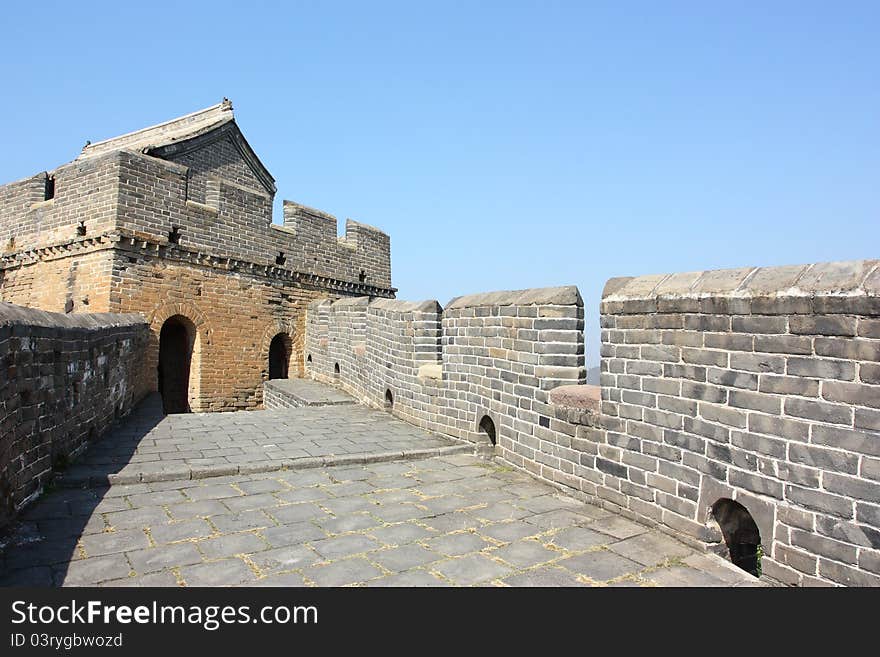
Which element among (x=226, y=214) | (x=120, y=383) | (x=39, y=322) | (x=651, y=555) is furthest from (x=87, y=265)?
(x=651, y=555)

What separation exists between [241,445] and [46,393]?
6.95ft

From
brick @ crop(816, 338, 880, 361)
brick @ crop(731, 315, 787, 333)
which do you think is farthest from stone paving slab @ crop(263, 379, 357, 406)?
brick @ crop(816, 338, 880, 361)

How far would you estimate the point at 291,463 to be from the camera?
5543 millimetres

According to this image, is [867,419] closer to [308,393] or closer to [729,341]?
[729,341]

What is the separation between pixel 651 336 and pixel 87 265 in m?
12.4

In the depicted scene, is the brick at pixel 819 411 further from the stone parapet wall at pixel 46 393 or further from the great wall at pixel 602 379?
the stone parapet wall at pixel 46 393

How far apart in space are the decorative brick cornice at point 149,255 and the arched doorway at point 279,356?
1728mm

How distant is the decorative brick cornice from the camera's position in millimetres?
11961

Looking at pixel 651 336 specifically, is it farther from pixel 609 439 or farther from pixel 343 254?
pixel 343 254

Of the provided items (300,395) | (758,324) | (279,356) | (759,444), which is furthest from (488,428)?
(279,356)

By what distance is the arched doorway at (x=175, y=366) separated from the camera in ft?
45.6

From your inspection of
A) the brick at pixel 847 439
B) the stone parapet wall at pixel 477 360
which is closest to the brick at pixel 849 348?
the brick at pixel 847 439

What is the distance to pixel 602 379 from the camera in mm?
4559
